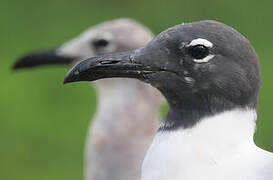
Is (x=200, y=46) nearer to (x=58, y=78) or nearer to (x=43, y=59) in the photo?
(x=43, y=59)

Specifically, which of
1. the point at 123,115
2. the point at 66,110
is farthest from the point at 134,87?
the point at 66,110

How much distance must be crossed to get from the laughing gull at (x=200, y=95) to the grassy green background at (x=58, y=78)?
3023 millimetres

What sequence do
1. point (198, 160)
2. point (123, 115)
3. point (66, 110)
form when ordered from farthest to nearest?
point (66, 110)
point (123, 115)
point (198, 160)

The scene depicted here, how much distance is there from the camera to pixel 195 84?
104 inches

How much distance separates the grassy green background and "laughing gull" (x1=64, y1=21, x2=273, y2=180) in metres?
3.02

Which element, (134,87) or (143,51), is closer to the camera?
(143,51)

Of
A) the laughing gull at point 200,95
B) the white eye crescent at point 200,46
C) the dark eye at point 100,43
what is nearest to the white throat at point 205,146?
the laughing gull at point 200,95

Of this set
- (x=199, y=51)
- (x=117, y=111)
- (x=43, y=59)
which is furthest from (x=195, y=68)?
(x=43, y=59)

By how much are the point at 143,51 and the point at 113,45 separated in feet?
5.39

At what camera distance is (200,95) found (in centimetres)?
264

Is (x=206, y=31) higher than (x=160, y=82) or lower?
higher

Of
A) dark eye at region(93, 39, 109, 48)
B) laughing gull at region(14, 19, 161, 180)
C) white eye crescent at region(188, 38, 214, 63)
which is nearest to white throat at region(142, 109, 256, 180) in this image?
white eye crescent at region(188, 38, 214, 63)

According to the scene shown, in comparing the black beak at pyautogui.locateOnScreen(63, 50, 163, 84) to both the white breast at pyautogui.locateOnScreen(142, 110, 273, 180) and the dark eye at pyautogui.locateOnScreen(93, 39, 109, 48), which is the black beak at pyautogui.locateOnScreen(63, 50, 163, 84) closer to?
the white breast at pyautogui.locateOnScreen(142, 110, 273, 180)

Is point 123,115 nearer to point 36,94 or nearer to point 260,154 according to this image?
point 260,154
